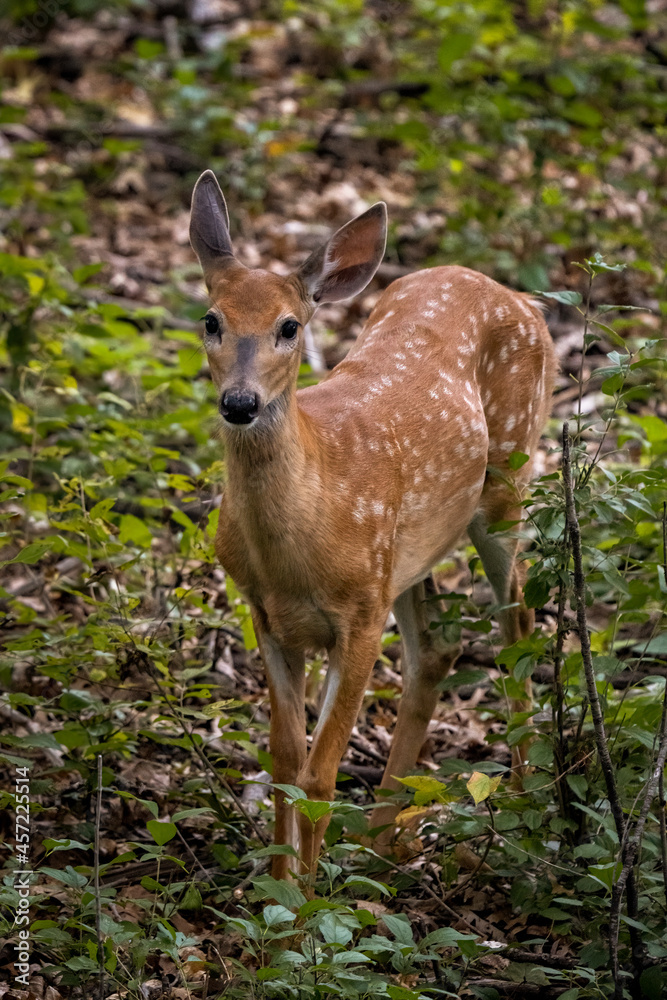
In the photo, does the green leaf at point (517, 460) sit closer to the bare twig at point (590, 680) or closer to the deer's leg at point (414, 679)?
the bare twig at point (590, 680)

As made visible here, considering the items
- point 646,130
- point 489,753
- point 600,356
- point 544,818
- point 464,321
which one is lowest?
point 489,753

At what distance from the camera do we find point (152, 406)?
21.3 ft

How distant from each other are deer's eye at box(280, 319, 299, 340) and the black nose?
33 cm

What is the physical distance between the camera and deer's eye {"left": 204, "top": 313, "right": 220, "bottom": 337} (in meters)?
3.63

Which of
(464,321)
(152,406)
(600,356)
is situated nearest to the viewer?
(464,321)

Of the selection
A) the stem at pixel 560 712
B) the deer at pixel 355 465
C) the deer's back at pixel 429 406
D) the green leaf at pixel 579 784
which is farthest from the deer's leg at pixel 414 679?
the green leaf at pixel 579 784

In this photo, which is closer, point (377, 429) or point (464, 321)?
point (377, 429)

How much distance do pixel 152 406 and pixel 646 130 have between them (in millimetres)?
5985

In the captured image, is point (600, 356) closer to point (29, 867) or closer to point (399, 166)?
point (399, 166)

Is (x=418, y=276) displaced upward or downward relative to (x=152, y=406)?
upward

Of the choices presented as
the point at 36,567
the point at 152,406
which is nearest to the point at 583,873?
the point at 36,567

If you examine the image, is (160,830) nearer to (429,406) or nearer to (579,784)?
(579,784)

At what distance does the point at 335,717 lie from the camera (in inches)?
149

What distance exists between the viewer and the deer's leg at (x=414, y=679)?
4457 mm
